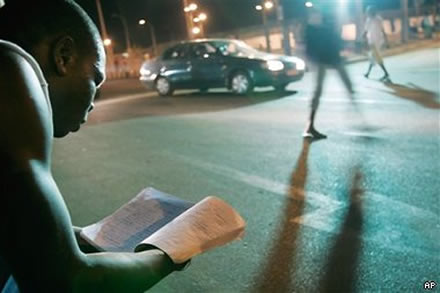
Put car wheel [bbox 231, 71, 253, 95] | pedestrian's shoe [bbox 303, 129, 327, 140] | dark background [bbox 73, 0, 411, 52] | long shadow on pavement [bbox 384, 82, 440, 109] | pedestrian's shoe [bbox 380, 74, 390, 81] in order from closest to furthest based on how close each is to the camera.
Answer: pedestrian's shoe [bbox 303, 129, 327, 140] < long shadow on pavement [bbox 384, 82, 440, 109] < pedestrian's shoe [bbox 380, 74, 390, 81] < car wheel [bbox 231, 71, 253, 95] < dark background [bbox 73, 0, 411, 52]

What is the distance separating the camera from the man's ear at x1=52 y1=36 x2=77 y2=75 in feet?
4.05

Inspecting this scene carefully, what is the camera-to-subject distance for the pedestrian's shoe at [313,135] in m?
7.05

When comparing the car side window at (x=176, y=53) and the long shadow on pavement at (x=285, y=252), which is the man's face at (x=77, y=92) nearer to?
the long shadow on pavement at (x=285, y=252)

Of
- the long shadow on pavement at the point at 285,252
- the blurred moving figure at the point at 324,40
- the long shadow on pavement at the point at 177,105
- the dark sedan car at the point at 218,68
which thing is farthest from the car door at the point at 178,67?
the long shadow on pavement at the point at 285,252

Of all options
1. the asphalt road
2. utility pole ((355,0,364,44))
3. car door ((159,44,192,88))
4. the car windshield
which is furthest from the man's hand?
utility pole ((355,0,364,44))

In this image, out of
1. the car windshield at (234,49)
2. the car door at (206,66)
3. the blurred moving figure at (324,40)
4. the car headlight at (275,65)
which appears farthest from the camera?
the car door at (206,66)

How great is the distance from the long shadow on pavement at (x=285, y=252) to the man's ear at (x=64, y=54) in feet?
7.31

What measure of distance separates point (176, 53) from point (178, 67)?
1.74ft

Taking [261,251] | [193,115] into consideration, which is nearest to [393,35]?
[193,115]

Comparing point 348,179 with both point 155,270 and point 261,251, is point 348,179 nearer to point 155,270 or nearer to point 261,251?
point 261,251

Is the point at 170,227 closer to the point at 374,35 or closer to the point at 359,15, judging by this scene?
the point at 374,35

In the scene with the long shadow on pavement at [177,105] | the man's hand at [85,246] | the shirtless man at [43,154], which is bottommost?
the long shadow on pavement at [177,105]

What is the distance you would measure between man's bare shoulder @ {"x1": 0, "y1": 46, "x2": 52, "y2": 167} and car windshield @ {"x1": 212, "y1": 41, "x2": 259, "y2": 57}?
1262 centimetres

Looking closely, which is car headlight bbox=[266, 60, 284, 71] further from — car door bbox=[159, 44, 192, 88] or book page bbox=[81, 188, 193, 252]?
book page bbox=[81, 188, 193, 252]
